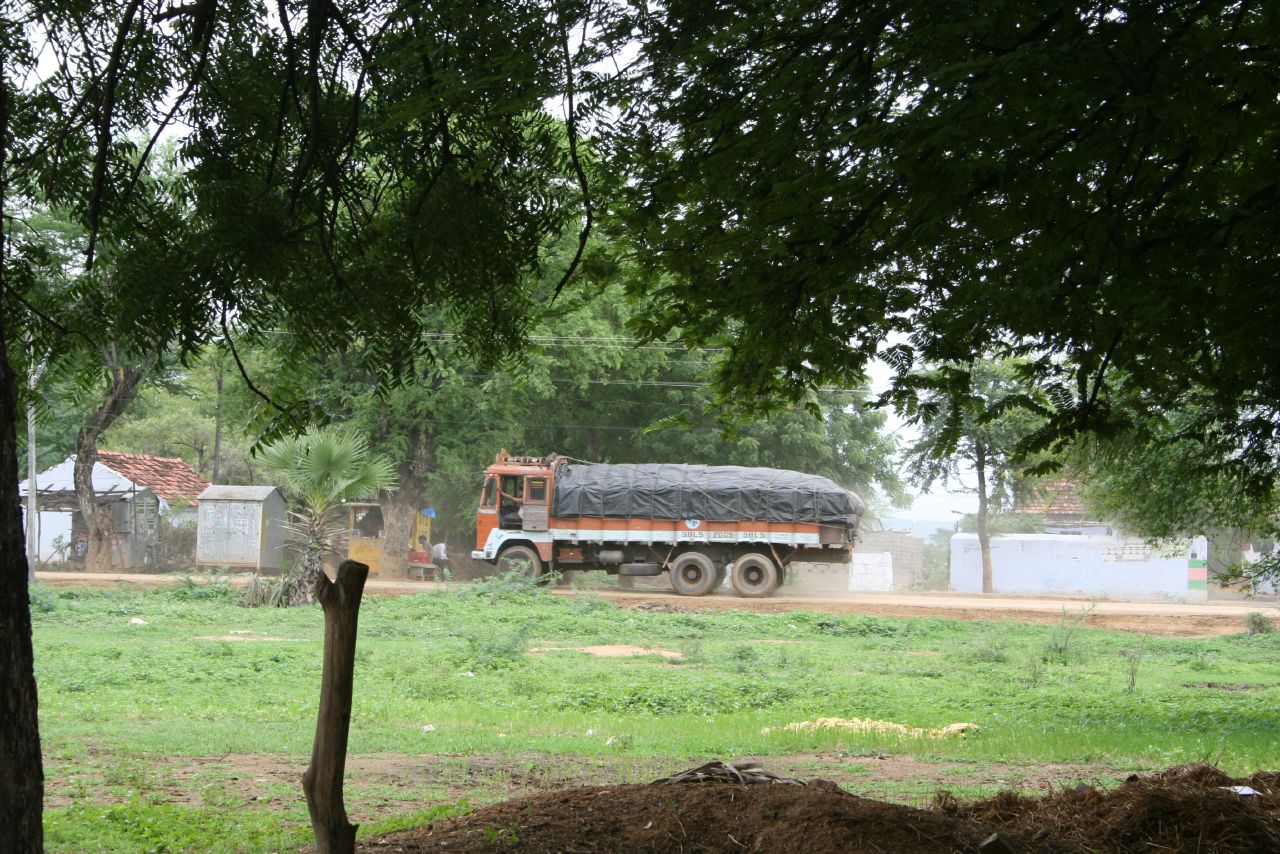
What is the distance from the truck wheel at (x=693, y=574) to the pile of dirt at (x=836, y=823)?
24.5 meters

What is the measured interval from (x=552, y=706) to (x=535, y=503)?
18221 millimetres

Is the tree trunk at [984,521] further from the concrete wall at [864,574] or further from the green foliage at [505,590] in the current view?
the green foliage at [505,590]

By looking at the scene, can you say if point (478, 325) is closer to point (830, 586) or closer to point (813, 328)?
point (813, 328)

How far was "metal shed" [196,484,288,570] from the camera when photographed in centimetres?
3391

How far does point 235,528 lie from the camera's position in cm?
3409

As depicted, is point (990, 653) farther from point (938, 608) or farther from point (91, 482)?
point (91, 482)

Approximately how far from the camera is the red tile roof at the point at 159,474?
40.3 metres

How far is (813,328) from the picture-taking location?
595cm

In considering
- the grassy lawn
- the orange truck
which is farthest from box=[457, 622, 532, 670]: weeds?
the orange truck

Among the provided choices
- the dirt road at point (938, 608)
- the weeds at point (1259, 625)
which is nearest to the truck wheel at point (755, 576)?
the dirt road at point (938, 608)

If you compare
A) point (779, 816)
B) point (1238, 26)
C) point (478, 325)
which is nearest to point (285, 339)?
point (478, 325)

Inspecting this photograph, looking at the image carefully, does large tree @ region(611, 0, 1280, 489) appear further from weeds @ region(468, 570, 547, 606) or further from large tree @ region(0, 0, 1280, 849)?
weeds @ region(468, 570, 547, 606)

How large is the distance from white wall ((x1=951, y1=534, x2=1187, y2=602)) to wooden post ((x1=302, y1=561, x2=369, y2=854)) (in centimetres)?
3681

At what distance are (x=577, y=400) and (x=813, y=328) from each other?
31946mm
